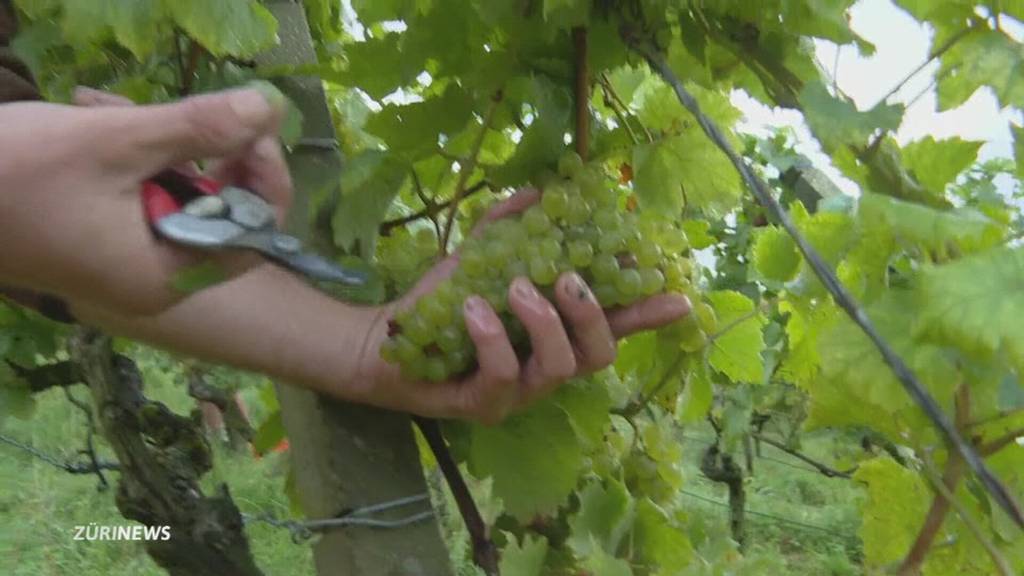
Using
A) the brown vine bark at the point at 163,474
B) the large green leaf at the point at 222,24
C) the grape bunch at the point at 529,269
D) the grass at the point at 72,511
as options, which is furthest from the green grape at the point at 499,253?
the grass at the point at 72,511

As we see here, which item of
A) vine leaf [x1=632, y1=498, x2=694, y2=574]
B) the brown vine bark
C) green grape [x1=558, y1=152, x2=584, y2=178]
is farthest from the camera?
the brown vine bark

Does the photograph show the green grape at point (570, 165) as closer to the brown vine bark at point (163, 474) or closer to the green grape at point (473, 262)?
the green grape at point (473, 262)

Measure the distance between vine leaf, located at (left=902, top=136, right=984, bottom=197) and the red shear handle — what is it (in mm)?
364

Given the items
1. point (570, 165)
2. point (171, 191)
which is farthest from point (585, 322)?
point (171, 191)

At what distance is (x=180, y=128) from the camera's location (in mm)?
485

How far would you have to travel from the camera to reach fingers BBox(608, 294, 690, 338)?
57cm

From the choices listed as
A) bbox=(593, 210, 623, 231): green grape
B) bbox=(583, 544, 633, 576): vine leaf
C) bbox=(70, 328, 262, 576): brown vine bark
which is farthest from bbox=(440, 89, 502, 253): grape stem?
bbox=(70, 328, 262, 576): brown vine bark

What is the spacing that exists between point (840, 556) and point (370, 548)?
164 centimetres

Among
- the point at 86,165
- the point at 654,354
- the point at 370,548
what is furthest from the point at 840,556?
the point at 86,165

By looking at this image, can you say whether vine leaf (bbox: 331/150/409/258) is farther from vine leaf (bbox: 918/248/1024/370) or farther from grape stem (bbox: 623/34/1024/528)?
vine leaf (bbox: 918/248/1024/370)

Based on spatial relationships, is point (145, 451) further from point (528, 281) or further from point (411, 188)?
point (528, 281)

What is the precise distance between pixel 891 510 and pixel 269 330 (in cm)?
42

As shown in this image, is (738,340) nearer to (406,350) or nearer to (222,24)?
(406,350)

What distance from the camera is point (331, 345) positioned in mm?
641
